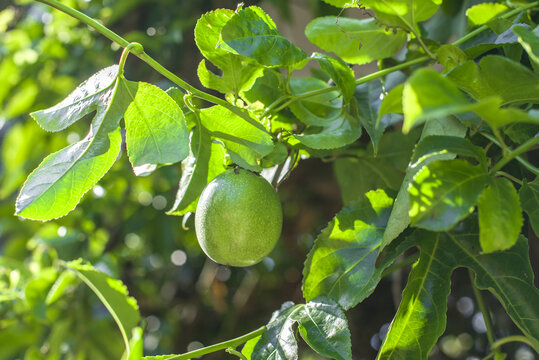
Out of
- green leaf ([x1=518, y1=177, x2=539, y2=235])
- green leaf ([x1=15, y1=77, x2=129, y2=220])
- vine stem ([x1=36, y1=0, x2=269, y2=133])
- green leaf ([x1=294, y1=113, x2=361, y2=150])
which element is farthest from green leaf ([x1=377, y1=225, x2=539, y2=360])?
green leaf ([x1=15, y1=77, x2=129, y2=220])

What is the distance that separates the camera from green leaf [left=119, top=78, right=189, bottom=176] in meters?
0.57

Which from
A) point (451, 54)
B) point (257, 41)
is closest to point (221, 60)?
point (257, 41)

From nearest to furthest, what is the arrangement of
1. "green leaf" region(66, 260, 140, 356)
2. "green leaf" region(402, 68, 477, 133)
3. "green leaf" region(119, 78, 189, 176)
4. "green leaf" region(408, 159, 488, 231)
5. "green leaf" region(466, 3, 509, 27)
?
"green leaf" region(402, 68, 477, 133) → "green leaf" region(408, 159, 488, 231) → "green leaf" region(119, 78, 189, 176) → "green leaf" region(466, 3, 509, 27) → "green leaf" region(66, 260, 140, 356)

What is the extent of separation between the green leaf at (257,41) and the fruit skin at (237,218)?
0.45 feet

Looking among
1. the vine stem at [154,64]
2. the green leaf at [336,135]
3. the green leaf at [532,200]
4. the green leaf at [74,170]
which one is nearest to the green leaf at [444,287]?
the green leaf at [532,200]

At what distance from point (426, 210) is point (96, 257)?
1123 millimetres

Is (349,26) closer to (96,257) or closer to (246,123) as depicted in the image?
(246,123)

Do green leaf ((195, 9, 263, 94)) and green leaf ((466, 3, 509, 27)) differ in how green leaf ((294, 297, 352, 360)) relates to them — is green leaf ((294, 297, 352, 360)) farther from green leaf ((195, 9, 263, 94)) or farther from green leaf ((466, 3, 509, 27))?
green leaf ((466, 3, 509, 27))

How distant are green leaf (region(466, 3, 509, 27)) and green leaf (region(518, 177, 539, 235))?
0.24m

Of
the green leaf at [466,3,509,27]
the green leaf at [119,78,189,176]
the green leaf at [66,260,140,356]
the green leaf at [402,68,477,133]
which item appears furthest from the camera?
the green leaf at [66,260,140,356]

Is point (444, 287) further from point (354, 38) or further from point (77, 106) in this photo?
point (77, 106)

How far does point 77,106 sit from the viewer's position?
0.61m

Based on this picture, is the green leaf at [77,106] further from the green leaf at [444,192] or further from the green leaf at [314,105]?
the green leaf at [444,192]

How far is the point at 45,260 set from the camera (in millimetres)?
1357
